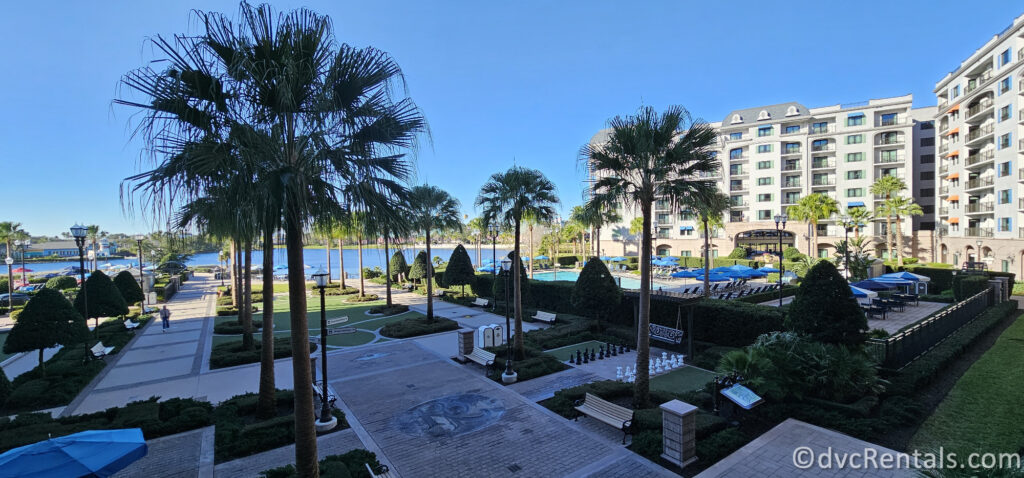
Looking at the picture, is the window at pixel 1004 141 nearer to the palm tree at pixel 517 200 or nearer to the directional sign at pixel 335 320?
the palm tree at pixel 517 200

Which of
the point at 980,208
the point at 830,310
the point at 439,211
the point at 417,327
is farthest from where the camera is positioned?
the point at 980,208

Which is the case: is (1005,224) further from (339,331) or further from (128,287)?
(128,287)

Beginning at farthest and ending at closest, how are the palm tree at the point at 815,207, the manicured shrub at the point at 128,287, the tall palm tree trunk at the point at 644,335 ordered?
the palm tree at the point at 815,207 → the manicured shrub at the point at 128,287 → the tall palm tree trunk at the point at 644,335

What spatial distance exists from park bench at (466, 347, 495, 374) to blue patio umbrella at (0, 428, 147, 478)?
9.97 meters

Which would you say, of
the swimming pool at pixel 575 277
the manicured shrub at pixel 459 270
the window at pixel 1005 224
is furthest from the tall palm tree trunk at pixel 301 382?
the window at pixel 1005 224

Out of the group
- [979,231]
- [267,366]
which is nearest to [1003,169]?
[979,231]

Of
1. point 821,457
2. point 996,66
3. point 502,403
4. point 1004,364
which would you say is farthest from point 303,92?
point 996,66

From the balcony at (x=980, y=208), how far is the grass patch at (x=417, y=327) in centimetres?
5055

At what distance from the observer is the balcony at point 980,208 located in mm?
39156

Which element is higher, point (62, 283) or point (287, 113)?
point (287, 113)

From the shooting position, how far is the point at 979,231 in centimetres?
4019

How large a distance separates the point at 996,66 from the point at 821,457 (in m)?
50.6

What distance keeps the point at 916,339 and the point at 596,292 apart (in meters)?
11.0

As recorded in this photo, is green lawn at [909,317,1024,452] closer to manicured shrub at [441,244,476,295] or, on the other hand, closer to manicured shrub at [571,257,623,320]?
manicured shrub at [571,257,623,320]
